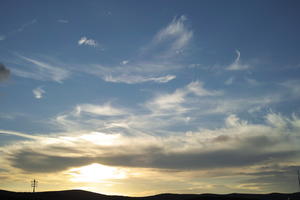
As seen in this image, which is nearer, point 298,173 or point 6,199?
point 6,199

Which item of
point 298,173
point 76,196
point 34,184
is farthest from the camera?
point 76,196

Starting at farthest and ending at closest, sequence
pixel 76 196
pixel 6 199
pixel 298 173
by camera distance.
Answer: pixel 76 196 < pixel 298 173 < pixel 6 199

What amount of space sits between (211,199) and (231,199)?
850cm

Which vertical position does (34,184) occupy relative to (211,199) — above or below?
above

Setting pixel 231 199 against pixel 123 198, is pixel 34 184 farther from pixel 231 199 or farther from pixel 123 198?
pixel 231 199

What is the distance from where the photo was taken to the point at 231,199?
4779 inches

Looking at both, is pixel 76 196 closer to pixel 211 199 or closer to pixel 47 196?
pixel 47 196

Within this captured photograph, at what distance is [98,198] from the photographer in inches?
7042

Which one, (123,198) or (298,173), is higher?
(298,173)

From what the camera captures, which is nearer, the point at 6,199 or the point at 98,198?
the point at 6,199

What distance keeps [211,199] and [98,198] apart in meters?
84.3

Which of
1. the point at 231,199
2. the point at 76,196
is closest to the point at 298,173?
the point at 231,199

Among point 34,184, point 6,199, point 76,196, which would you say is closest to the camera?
point 6,199

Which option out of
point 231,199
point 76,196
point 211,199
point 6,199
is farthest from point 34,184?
point 231,199
